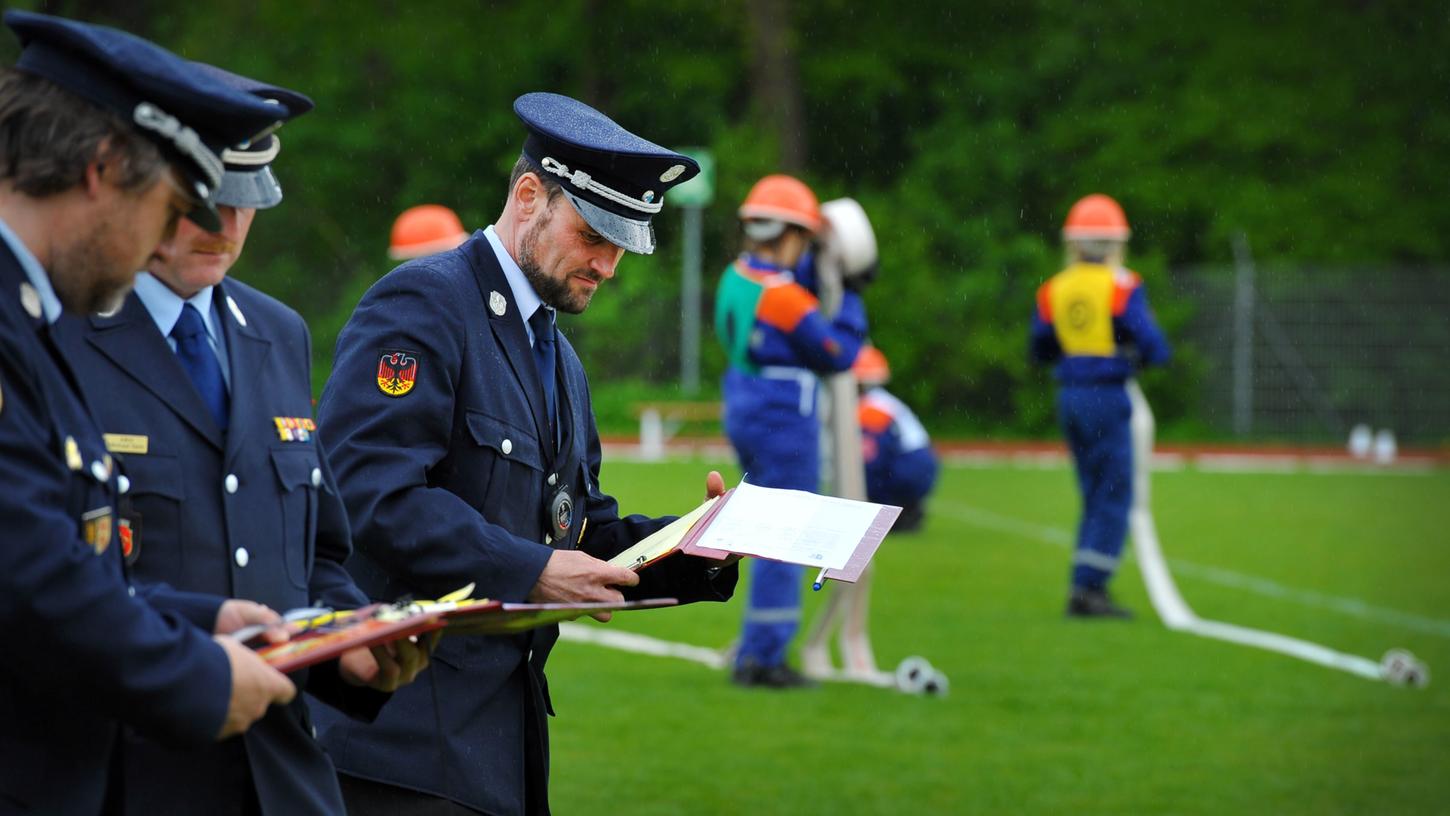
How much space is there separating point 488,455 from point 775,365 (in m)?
5.69

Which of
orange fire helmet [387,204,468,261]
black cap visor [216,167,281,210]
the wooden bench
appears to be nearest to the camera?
black cap visor [216,167,281,210]

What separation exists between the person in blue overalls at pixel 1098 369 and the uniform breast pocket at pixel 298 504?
9211mm

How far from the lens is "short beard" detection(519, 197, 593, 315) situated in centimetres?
380

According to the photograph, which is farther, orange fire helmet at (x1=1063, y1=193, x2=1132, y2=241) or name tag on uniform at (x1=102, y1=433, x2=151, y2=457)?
orange fire helmet at (x1=1063, y1=193, x2=1132, y2=241)

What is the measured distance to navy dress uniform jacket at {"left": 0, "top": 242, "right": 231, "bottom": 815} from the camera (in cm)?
234

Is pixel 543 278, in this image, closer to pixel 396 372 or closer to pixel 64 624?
pixel 396 372

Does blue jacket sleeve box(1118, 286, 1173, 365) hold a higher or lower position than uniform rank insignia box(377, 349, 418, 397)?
lower

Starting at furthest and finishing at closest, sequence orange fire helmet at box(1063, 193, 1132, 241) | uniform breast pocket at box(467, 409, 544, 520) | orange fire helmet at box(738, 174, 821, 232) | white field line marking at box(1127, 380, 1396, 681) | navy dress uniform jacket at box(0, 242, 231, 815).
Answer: orange fire helmet at box(1063, 193, 1132, 241) → white field line marking at box(1127, 380, 1396, 681) → orange fire helmet at box(738, 174, 821, 232) → uniform breast pocket at box(467, 409, 544, 520) → navy dress uniform jacket at box(0, 242, 231, 815)

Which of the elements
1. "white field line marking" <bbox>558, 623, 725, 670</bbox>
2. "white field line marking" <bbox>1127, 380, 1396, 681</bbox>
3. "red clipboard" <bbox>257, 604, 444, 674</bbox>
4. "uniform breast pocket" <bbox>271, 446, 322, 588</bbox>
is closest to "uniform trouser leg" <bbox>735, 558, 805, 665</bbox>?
"white field line marking" <bbox>558, 623, 725, 670</bbox>

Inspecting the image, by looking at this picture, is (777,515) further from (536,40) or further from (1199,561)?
(536,40)

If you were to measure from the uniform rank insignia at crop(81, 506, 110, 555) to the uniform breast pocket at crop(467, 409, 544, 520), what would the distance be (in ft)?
3.67

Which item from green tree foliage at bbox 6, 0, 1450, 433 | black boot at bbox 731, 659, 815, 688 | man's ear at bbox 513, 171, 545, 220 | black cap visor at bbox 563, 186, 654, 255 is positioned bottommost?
black boot at bbox 731, 659, 815, 688

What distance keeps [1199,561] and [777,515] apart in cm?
1242

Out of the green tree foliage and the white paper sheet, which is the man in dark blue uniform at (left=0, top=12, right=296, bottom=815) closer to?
the white paper sheet
